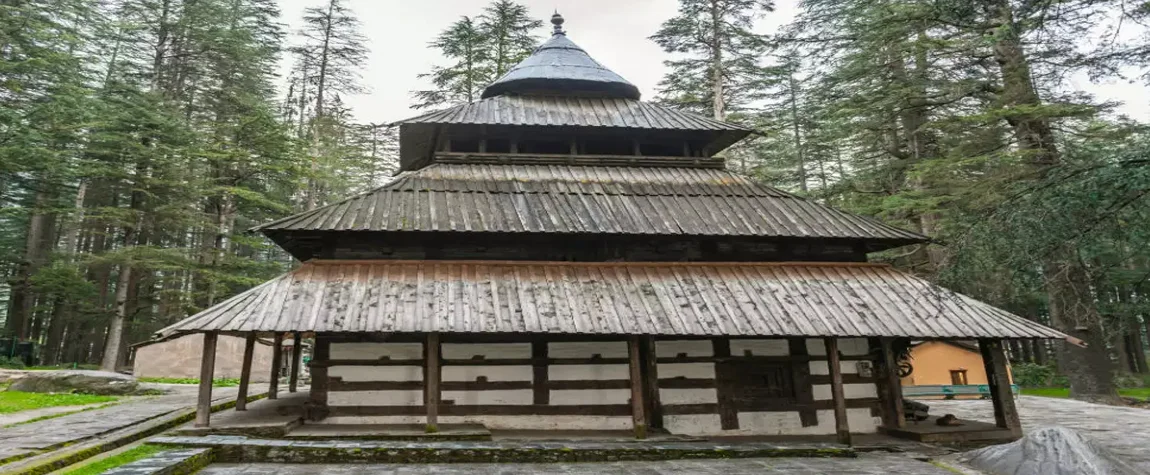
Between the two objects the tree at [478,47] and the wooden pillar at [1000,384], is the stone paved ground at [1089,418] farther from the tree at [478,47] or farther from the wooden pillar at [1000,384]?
the tree at [478,47]

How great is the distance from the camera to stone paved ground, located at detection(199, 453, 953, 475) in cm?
769

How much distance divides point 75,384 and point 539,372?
14200 mm

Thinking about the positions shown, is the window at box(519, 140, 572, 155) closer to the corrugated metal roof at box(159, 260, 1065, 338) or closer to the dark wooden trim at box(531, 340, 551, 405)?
the corrugated metal roof at box(159, 260, 1065, 338)

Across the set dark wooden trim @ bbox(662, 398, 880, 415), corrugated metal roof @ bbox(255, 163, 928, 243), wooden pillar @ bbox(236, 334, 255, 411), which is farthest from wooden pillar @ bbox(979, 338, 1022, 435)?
wooden pillar @ bbox(236, 334, 255, 411)

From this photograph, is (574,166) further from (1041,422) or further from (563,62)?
(1041,422)

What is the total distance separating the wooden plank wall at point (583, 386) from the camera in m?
10.7

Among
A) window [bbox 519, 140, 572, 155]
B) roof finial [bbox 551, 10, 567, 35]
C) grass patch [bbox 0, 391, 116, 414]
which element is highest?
roof finial [bbox 551, 10, 567, 35]

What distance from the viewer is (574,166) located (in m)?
14.1

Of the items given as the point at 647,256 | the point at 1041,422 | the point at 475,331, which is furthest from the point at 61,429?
the point at 1041,422

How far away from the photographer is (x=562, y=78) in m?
15.9

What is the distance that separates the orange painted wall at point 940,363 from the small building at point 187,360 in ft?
84.2

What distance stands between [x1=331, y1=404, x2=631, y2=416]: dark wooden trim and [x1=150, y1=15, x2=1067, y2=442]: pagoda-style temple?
27 mm

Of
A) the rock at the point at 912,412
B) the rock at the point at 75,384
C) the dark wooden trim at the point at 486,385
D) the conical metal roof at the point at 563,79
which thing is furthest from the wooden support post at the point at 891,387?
the rock at the point at 75,384

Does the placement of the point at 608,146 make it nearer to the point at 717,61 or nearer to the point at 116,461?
the point at 116,461
